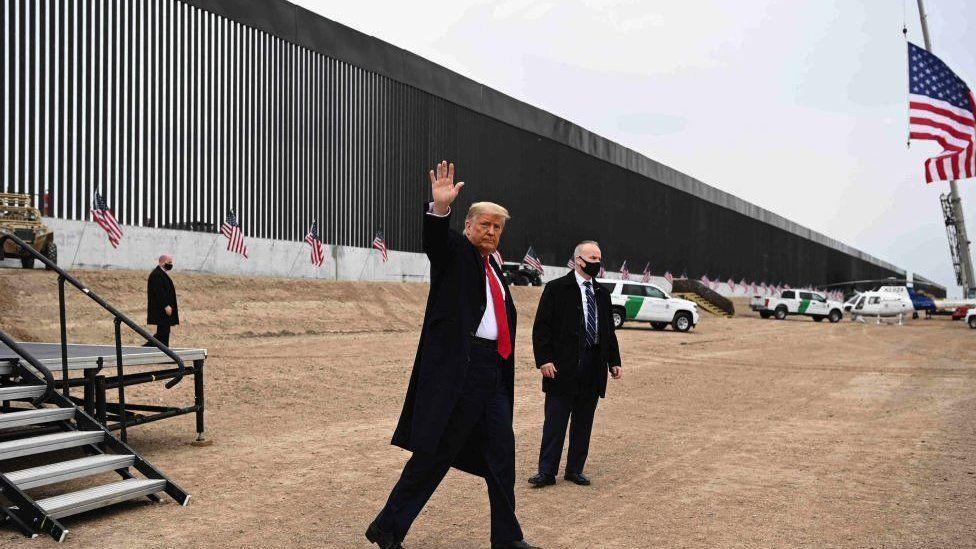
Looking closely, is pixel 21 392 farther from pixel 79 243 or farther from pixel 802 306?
pixel 802 306

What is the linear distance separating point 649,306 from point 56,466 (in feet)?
87.4

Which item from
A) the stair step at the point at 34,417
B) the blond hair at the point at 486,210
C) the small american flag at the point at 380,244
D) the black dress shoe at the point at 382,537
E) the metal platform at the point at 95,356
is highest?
the small american flag at the point at 380,244

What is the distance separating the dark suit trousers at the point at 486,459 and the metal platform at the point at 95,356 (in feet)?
12.1

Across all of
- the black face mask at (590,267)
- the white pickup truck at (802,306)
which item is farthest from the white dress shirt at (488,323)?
the white pickup truck at (802,306)

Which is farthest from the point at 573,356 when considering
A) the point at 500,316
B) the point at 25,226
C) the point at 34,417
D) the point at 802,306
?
the point at 802,306

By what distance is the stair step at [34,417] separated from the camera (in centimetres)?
562

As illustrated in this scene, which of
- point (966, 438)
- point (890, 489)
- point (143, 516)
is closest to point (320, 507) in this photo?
Result: point (143, 516)

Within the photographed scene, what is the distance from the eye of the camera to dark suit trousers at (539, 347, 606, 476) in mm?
6609

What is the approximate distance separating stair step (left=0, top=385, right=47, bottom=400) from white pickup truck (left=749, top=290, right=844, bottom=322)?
144ft

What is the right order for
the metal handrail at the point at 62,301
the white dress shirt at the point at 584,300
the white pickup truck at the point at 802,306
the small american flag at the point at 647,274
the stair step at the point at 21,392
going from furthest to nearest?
the small american flag at the point at 647,274
the white pickup truck at the point at 802,306
the white dress shirt at the point at 584,300
the metal handrail at the point at 62,301
the stair step at the point at 21,392

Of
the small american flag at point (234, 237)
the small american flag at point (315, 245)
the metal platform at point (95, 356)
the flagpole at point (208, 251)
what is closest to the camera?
the metal platform at point (95, 356)

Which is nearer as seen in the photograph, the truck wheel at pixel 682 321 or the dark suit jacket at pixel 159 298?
the dark suit jacket at pixel 159 298

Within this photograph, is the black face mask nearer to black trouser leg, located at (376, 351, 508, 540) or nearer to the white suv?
black trouser leg, located at (376, 351, 508, 540)

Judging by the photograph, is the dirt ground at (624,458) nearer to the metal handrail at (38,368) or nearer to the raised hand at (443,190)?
the metal handrail at (38,368)
